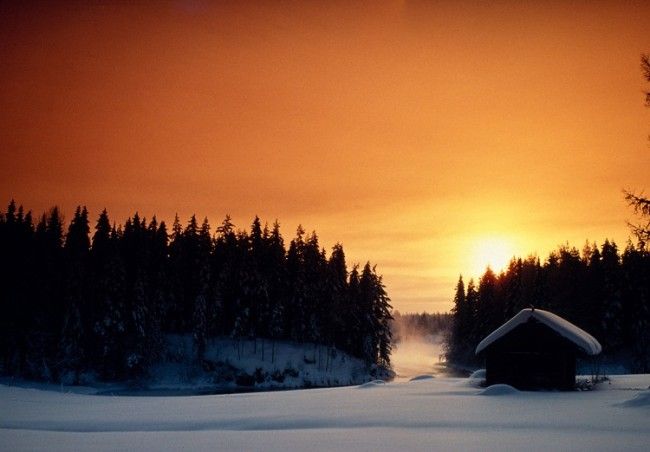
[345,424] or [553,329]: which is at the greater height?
[553,329]

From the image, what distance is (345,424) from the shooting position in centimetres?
1337

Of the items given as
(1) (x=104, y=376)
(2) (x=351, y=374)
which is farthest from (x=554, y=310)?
(1) (x=104, y=376)

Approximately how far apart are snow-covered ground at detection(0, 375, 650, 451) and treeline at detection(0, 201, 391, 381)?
38.5m

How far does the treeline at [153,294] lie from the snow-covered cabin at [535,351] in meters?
43.0

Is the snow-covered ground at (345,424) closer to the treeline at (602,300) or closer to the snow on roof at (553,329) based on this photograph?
the snow on roof at (553,329)

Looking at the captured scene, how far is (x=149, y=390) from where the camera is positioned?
184 feet

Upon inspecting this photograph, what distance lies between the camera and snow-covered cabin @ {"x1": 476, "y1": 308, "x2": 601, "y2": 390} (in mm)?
25344

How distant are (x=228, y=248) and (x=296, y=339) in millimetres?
15668

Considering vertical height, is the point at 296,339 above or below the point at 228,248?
below

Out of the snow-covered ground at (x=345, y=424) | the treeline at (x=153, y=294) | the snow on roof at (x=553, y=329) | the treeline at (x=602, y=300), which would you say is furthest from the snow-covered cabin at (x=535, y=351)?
the treeline at (x=153, y=294)

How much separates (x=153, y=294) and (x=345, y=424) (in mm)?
55450

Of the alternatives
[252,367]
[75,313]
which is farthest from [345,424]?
[252,367]

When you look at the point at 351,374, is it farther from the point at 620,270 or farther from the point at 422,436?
the point at 422,436

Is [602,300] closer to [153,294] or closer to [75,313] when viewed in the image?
[153,294]
